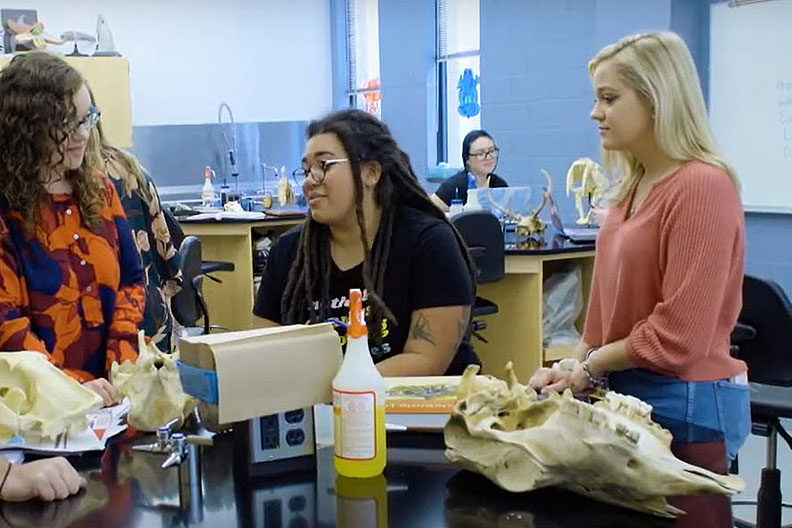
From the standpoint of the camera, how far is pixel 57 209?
1893mm

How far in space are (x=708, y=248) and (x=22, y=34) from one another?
5.96 meters

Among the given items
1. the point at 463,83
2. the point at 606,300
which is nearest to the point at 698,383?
the point at 606,300

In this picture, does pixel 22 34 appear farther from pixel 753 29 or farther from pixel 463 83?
pixel 753 29

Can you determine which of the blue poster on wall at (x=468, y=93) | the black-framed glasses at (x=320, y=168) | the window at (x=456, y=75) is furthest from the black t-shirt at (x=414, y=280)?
the blue poster on wall at (x=468, y=93)

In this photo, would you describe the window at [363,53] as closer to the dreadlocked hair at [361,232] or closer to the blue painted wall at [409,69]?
the blue painted wall at [409,69]

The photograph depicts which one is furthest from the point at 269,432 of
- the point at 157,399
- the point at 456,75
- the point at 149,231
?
the point at 456,75

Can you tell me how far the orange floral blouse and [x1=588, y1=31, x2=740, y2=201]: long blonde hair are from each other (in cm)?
113

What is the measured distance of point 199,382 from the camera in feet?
4.04

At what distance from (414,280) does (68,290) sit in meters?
0.72

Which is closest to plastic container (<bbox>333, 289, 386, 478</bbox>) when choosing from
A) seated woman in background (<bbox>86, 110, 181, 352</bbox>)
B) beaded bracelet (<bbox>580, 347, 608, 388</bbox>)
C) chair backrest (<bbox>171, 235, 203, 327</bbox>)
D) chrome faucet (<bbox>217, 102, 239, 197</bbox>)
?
beaded bracelet (<bbox>580, 347, 608, 388</bbox>)

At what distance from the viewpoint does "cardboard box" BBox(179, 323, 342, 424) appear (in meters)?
1.21

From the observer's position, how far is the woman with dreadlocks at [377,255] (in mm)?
2023

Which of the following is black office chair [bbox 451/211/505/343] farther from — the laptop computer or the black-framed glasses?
the black-framed glasses

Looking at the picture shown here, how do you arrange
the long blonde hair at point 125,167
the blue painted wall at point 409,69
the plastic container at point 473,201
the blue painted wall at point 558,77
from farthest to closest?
the blue painted wall at point 409,69 < the blue painted wall at point 558,77 < the plastic container at point 473,201 < the long blonde hair at point 125,167
